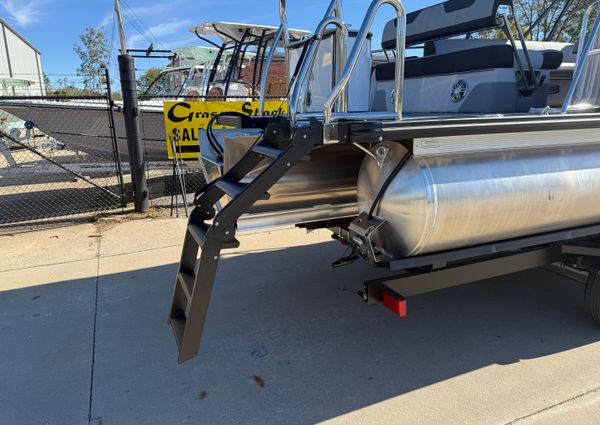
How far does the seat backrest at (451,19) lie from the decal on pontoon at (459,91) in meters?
0.42

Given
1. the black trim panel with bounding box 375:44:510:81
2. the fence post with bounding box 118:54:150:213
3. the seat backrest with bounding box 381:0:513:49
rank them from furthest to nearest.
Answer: the fence post with bounding box 118:54:150:213 < the seat backrest with bounding box 381:0:513:49 < the black trim panel with bounding box 375:44:510:81

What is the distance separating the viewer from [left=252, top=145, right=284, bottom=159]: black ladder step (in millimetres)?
2307

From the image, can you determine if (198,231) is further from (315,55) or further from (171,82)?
(171,82)

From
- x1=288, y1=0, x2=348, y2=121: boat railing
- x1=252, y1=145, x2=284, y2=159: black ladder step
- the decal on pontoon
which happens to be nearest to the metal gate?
x1=288, y1=0, x2=348, y2=121: boat railing

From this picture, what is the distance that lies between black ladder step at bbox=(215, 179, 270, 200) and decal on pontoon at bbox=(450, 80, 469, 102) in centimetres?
203

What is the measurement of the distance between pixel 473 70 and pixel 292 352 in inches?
97.4

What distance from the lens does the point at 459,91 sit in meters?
3.55

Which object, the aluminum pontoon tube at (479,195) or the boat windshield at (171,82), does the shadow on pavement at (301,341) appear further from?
the boat windshield at (171,82)

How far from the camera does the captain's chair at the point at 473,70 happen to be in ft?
10.7

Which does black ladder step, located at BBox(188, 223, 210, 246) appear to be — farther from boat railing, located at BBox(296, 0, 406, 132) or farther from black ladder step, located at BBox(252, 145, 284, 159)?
boat railing, located at BBox(296, 0, 406, 132)

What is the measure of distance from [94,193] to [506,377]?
25.2 feet

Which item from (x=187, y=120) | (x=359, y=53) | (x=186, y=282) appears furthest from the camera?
(x=187, y=120)

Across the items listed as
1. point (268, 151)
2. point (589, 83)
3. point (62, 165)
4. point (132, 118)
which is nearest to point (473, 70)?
point (589, 83)

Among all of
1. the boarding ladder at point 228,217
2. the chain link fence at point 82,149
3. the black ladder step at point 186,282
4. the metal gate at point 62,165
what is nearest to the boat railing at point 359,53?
the boarding ladder at point 228,217
